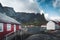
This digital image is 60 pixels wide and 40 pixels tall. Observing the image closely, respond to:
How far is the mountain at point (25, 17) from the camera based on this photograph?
5.50m

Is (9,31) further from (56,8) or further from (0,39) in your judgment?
(56,8)

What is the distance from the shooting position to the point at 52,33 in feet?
18.3

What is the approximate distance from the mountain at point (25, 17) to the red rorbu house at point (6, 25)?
6.6 inches

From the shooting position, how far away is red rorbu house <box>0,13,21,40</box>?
5621 millimetres

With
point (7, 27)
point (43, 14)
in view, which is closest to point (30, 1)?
point (43, 14)

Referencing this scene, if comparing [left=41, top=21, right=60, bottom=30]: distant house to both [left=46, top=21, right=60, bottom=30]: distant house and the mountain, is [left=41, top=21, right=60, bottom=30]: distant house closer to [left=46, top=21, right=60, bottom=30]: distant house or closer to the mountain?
[left=46, top=21, right=60, bottom=30]: distant house

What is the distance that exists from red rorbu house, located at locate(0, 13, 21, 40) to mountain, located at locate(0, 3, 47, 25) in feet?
0.55

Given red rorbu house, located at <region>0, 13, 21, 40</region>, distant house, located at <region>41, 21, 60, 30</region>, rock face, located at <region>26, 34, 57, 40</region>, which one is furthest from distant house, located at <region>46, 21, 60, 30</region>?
red rorbu house, located at <region>0, 13, 21, 40</region>

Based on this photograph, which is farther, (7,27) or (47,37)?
(7,27)

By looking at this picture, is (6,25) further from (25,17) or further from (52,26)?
(52,26)

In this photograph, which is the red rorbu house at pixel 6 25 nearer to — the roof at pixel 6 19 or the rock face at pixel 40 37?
the roof at pixel 6 19

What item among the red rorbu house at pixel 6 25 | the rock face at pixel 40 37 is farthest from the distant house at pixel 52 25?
the red rorbu house at pixel 6 25

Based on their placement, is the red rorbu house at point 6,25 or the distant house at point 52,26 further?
the red rorbu house at point 6,25

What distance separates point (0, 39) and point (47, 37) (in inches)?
54.5
